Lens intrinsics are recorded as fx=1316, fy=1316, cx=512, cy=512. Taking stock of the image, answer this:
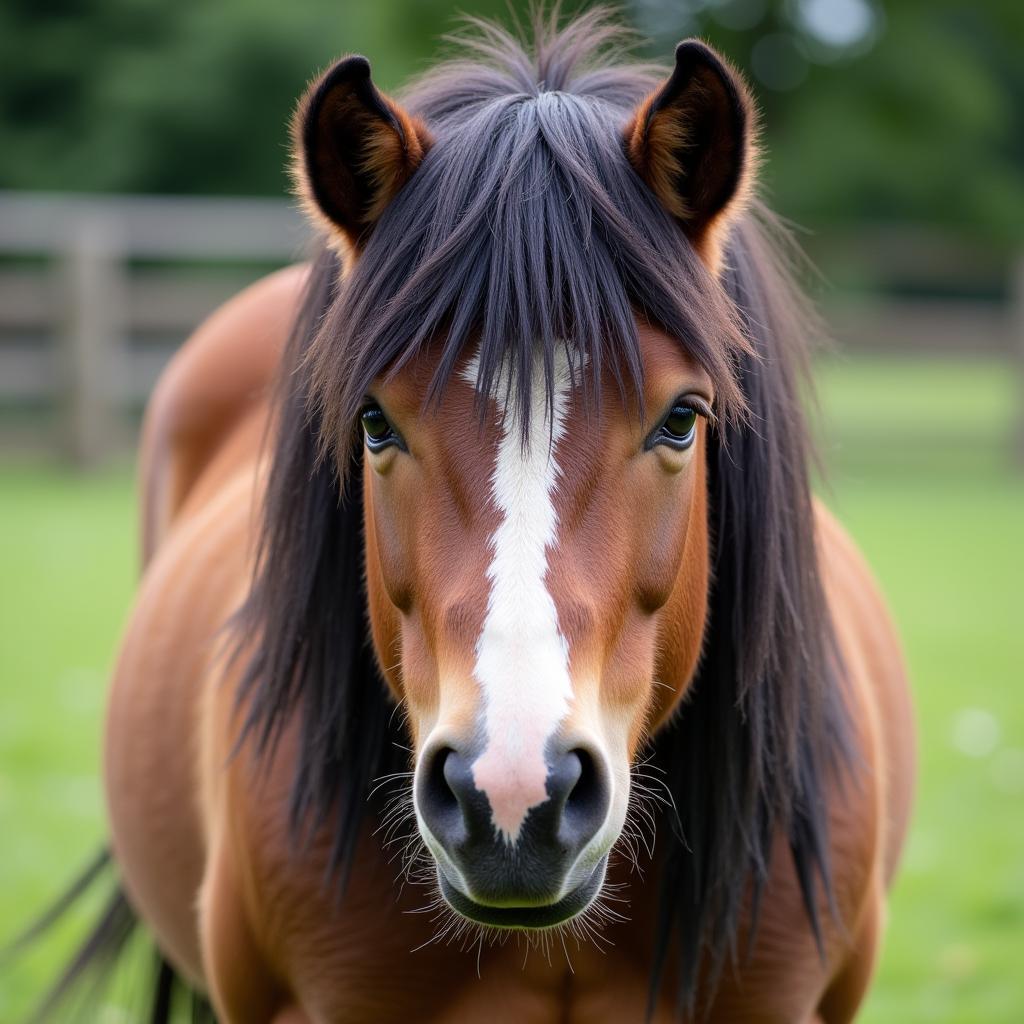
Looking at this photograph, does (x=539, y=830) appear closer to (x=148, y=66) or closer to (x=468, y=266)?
→ (x=468, y=266)

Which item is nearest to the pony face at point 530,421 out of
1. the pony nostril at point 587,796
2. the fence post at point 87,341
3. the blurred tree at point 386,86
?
the pony nostril at point 587,796

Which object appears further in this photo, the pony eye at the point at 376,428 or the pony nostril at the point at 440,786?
the pony eye at the point at 376,428

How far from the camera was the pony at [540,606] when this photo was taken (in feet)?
5.10

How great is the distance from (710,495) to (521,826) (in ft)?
2.45

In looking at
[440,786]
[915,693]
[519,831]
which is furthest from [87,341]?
[519,831]

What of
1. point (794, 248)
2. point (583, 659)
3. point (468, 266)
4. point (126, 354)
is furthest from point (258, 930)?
point (126, 354)

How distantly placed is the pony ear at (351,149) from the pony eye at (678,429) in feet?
1.65

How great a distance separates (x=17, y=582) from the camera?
29.3 feet

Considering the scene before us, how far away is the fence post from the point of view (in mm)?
13125

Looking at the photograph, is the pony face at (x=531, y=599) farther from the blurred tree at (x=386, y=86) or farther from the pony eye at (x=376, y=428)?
the blurred tree at (x=386, y=86)

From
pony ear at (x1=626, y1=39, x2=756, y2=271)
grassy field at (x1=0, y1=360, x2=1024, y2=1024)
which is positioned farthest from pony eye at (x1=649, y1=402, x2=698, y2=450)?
grassy field at (x1=0, y1=360, x2=1024, y2=1024)

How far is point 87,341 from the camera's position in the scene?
1321cm

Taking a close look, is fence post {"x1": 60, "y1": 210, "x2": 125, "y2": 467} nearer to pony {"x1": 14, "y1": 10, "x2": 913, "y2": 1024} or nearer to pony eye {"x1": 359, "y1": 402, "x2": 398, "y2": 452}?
pony {"x1": 14, "y1": 10, "x2": 913, "y2": 1024}

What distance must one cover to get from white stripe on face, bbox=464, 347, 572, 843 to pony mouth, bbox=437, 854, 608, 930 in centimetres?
15
